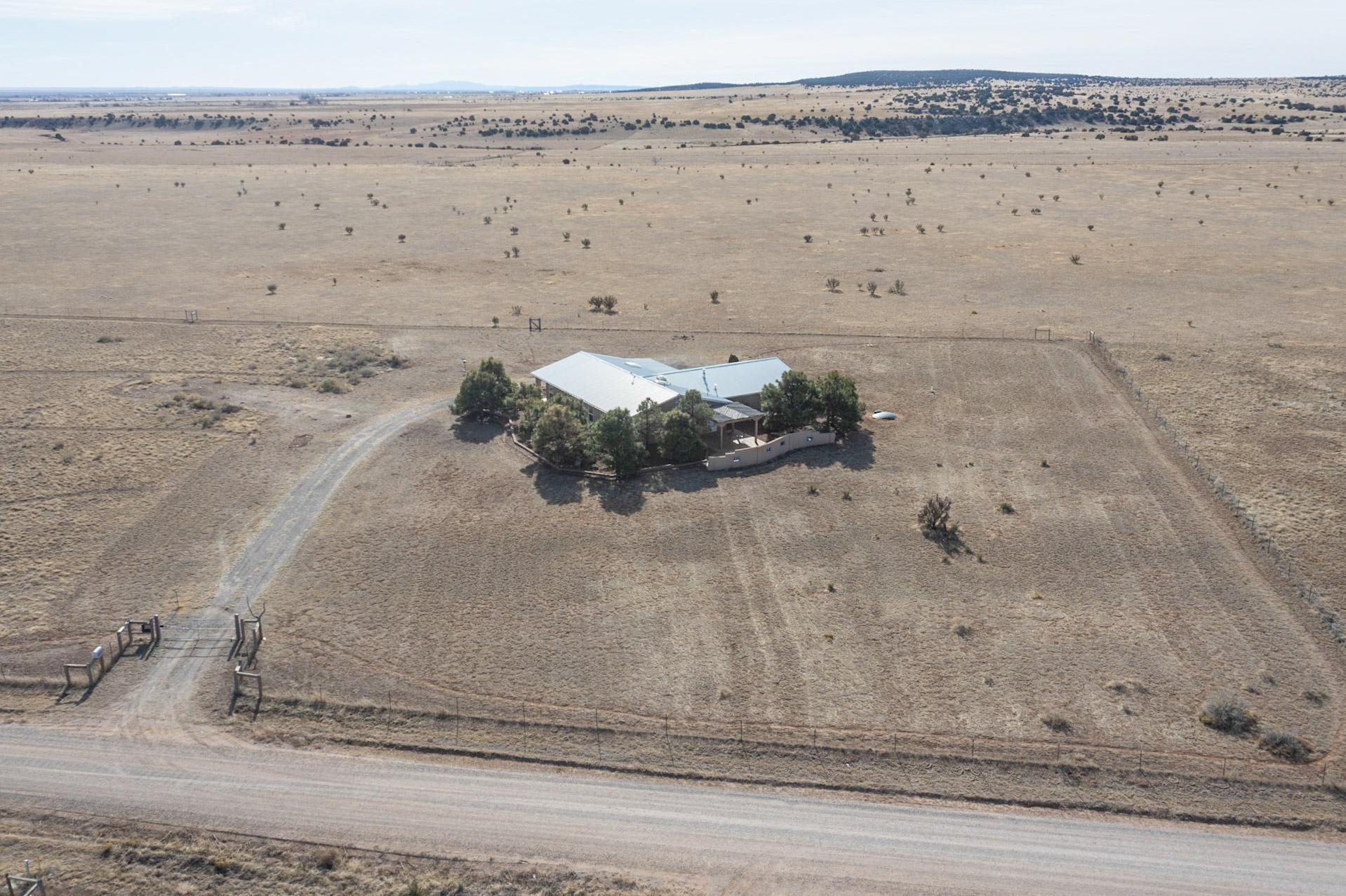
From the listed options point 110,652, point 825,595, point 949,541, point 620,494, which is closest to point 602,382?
point 620,494

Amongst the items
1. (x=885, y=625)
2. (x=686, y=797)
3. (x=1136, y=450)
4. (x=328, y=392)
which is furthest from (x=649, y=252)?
(x=686, y=797)

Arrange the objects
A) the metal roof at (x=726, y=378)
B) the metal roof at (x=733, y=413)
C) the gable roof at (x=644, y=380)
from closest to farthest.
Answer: the metal roof at (x=733, y=413) → the gable roof at (x=644, y=380) → the metal roof at (x=726, y=378)

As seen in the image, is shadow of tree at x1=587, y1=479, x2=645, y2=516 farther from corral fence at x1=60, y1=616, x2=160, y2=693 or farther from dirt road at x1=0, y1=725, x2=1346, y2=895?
corral fence at x1=60, y1=616, x2=160, y2=693

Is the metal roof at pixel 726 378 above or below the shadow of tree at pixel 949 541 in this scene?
above

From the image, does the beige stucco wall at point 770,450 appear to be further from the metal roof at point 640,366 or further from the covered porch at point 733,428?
the metal roof at point 640,366

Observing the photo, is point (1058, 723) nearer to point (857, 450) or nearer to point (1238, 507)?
point (1238, 507)

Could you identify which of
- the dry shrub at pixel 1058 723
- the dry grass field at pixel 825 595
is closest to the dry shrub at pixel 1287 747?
the dry grass field at pixel 825 595
